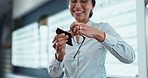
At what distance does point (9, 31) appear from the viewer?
380 cm

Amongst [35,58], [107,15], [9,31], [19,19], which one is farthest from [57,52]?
[9,31]

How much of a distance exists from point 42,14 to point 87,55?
194 centimetres

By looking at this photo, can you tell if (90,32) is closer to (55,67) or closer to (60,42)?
(60,42)

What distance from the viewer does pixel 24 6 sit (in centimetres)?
306

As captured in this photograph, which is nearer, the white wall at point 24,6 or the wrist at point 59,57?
the wrist at point 59,57

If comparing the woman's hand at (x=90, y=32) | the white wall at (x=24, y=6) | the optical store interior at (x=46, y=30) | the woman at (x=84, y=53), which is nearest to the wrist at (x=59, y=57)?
the woman at (x=84, y=53)

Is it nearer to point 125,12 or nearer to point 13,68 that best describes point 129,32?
point 125,12

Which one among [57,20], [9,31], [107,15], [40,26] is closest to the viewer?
[107,15]

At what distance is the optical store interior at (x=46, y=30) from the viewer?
0.98 metres

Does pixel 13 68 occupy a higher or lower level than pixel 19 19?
lower

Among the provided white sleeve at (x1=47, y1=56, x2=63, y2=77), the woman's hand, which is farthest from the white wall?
the woman's hand

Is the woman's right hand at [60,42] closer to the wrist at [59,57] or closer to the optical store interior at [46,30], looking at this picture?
the wrist at [59,57]

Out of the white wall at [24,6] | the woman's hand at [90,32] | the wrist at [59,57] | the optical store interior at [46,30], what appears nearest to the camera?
the woman's hand at [90,32]

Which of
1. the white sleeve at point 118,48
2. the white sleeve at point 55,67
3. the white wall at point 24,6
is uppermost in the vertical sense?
the white wall at point 24,6
